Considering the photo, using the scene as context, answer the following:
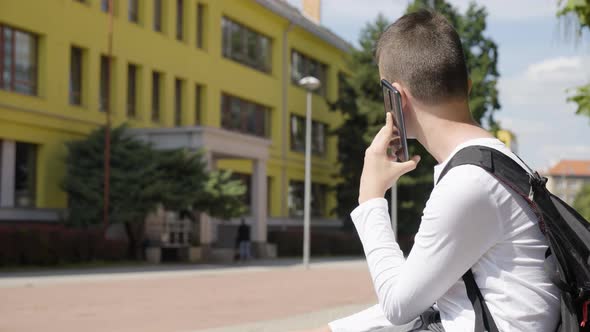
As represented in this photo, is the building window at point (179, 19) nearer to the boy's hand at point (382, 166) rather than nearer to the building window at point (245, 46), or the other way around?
the building window at point (245, 46)

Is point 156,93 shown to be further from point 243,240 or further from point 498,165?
point 498,165

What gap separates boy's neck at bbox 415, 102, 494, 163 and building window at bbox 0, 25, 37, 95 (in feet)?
81.5

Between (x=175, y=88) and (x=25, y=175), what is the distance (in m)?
9.16

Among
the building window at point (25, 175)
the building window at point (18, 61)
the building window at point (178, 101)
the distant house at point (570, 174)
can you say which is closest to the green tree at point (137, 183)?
the building window at point (25, 175)

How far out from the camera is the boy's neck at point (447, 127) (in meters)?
2.14

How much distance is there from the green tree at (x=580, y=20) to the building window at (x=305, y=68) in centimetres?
3684

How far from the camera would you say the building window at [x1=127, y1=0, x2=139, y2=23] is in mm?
31531

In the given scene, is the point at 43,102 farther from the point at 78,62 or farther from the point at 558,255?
the point at 558,255

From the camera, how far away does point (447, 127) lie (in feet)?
7.07

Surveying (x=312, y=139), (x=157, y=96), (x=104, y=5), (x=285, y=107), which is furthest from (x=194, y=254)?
(x=312, y=139)

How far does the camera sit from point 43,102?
88.6 feet

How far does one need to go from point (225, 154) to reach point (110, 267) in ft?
29.2

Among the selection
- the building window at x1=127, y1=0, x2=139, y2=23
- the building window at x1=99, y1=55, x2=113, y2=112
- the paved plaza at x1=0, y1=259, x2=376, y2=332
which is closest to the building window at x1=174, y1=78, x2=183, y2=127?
the building window at x1=127, y1=0, x2=139, y2=23

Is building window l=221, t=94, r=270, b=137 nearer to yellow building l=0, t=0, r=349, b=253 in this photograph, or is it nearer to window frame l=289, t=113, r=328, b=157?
yellow building l=0, t=0, r=349, b=253
